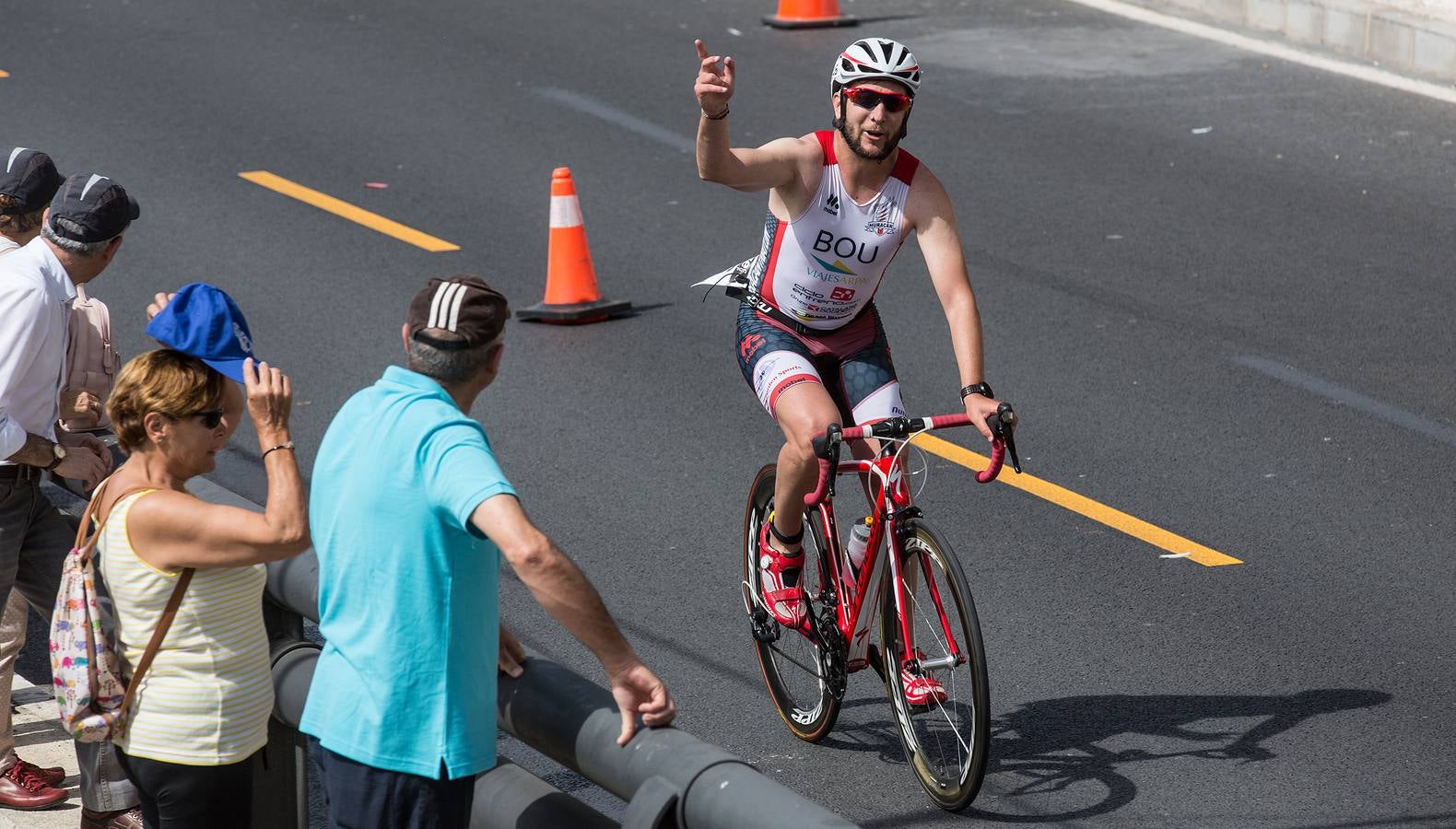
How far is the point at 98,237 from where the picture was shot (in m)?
5.28

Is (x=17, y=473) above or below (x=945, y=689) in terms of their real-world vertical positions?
above

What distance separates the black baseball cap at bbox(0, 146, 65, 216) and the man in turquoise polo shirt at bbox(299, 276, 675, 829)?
86.0 inches

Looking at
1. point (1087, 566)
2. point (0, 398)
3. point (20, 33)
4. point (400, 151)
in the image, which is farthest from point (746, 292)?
point (20, 33)

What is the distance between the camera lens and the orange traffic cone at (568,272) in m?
10.4

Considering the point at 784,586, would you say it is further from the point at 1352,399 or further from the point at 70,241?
the point at 1352,399

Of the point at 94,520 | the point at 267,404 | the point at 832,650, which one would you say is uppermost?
the point at 267,404

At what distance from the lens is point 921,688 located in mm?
5730

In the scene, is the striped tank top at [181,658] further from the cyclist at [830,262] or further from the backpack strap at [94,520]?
the cyclist at [830,262]

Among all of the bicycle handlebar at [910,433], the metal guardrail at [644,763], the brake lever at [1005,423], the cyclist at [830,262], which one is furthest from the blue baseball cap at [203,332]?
the brake lever at [1005,423]

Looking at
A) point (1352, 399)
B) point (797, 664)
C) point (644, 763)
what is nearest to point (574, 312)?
point (1352, 399)

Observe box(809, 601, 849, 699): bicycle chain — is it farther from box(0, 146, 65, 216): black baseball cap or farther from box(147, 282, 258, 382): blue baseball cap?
box(0, 146, 65, 216): black baseball cap

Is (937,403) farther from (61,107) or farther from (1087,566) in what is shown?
(61,107)

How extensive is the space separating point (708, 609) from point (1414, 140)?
27.0 ft

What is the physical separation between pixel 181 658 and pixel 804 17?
1358 centimetres
